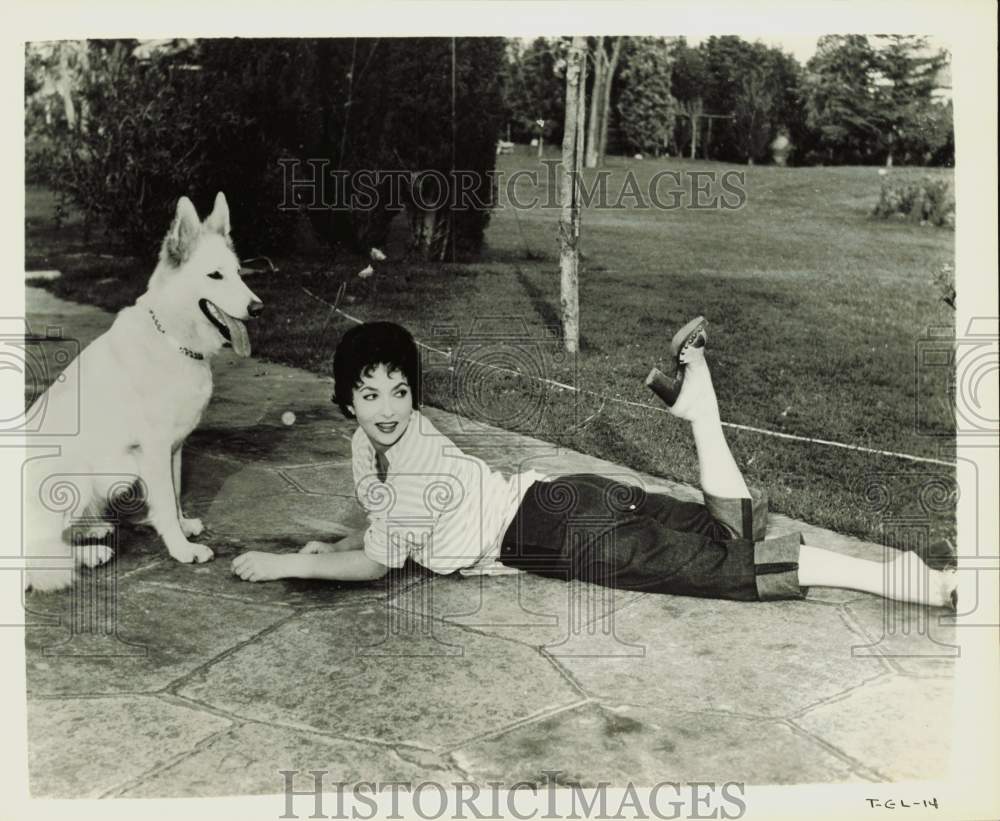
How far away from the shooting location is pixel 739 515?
3789 millimetres

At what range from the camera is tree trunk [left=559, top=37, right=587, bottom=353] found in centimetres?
389

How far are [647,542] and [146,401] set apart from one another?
5.32 feet

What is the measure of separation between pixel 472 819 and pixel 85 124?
247cm

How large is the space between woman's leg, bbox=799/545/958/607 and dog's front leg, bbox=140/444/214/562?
1.87 m

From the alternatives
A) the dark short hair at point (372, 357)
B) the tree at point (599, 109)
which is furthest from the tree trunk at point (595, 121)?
the dark short hair at point (372, 357)

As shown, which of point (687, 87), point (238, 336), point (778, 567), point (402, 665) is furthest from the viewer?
point (687, 87)

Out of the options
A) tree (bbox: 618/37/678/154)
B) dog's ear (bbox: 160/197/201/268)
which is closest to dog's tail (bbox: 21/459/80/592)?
dog's ear (bbox: 160/197/201/268)

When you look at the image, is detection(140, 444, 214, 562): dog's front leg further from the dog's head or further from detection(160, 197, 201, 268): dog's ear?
detection(160, 197, 201, 268): dog's ear

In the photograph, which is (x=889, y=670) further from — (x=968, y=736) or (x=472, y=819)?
(x=472, y=819)

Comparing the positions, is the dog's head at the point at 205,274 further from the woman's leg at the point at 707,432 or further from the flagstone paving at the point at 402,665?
the woman's leg at the point at 707,432

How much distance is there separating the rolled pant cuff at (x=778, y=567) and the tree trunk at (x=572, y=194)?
0.89 metres

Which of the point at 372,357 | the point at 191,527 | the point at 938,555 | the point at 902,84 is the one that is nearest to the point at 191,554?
the point at 191,527

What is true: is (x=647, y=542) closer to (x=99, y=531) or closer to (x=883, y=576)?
(x=883, y=576)

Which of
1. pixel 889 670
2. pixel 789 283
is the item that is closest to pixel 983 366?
pixel 789 283
